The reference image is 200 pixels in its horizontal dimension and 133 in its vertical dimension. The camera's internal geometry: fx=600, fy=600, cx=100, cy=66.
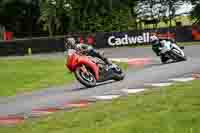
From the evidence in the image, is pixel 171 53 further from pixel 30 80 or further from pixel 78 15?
pixel 78 15

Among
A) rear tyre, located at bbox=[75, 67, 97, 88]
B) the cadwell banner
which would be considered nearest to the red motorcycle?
rear tyre, located at bbox=[75, 67, 97, 88]

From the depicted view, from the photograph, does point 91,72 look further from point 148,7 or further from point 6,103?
point 148,7

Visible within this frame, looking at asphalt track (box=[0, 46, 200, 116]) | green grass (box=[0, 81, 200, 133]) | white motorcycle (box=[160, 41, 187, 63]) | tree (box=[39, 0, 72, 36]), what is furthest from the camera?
tree (box=[39, 0, 72, 36])

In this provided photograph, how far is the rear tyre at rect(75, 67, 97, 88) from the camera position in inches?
668

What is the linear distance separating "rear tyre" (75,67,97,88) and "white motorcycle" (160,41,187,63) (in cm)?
785

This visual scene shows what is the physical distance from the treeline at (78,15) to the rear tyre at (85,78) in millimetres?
37964

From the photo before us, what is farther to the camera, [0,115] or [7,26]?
[7,26]

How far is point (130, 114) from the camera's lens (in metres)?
9.05

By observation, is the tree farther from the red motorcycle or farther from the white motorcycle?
the red motorcycle

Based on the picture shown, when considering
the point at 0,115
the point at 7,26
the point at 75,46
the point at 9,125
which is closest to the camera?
the point at 9,125

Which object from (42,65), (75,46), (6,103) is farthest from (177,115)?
(42,65)

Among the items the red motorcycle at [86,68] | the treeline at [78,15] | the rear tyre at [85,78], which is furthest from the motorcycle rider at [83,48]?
the treeline at [78,15]

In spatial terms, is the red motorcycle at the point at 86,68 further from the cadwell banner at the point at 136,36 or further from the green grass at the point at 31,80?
the cadwell banner at the point at 136,36

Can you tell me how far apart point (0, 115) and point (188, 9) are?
1872 inches
